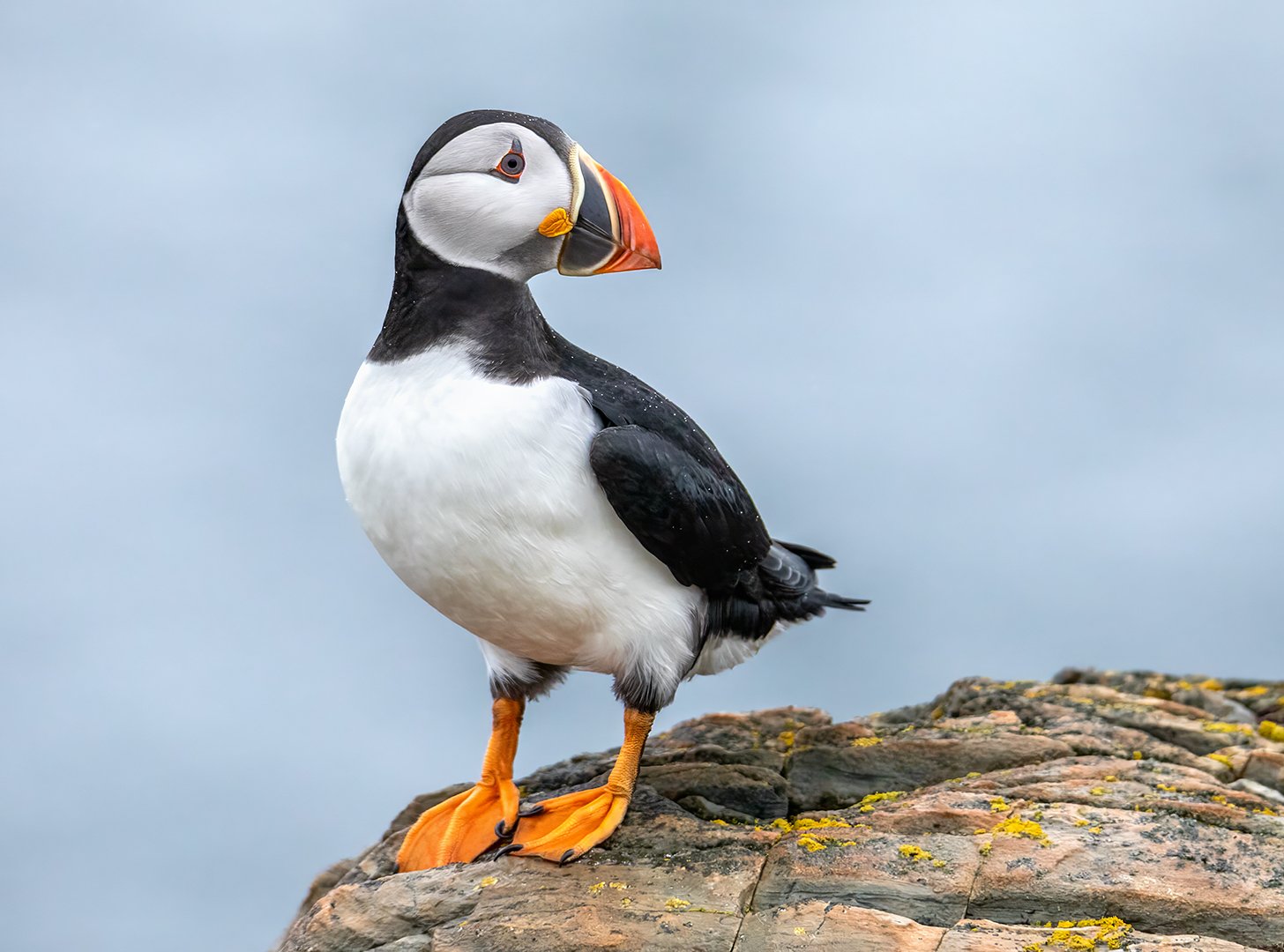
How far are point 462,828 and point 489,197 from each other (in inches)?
95.2

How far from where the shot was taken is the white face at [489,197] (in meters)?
5.14

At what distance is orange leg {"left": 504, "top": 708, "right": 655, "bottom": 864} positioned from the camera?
209 inches

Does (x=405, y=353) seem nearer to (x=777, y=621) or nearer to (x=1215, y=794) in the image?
(x=777, y=621)

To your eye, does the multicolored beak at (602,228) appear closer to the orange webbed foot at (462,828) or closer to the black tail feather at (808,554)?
the black tail feather at (808,554)

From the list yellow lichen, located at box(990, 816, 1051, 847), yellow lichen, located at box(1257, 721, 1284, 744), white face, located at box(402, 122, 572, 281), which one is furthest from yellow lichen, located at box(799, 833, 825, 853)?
yellow lichen, located at box(1257, 721, 1284, 744)

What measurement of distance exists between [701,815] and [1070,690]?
257cm

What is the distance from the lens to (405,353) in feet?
17.1

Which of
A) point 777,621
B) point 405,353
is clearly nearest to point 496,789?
point 777,621

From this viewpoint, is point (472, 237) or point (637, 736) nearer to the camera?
point (472, 237)

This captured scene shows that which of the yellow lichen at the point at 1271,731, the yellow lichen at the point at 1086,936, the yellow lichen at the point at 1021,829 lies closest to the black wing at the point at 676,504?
the yellow lichen at the point at 1021,829

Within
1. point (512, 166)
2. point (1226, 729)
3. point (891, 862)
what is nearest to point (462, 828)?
point (891, 862)

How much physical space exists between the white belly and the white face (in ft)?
1.31

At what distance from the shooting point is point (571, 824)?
17.7 feet

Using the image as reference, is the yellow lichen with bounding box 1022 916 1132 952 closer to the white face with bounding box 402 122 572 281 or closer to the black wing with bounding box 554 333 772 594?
the black wing with bounding box 554 333 772 594
